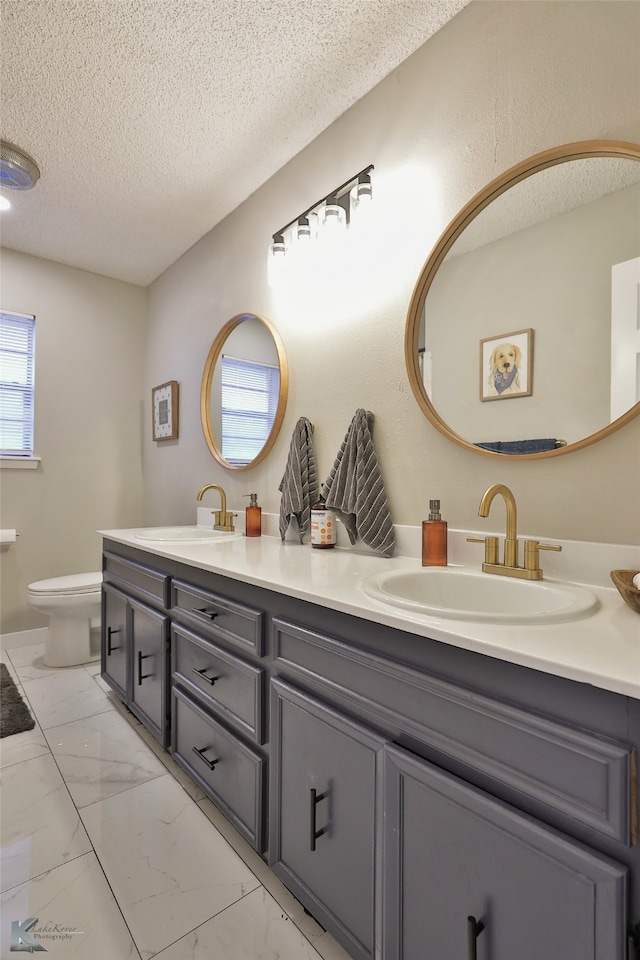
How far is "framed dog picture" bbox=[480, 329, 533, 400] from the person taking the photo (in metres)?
1.19

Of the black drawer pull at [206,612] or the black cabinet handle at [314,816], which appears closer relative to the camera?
the black cabinet handle at [314,816]

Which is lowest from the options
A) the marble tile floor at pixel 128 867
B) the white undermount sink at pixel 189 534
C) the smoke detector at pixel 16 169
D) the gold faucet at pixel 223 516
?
the marble tile floor at pixel 128 867

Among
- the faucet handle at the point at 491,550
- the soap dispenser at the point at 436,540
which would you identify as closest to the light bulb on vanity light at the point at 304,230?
the soap dispenser at the point at 436,540

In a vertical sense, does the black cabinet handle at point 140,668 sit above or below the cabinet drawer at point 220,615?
below

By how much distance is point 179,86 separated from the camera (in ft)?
5.38

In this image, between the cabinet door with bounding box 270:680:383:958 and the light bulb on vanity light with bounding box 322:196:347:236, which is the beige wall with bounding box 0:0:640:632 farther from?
the cabinet door with bounding box 270:680:383:958

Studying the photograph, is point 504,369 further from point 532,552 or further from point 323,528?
point 323,528

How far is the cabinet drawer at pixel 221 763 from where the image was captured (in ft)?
3.90

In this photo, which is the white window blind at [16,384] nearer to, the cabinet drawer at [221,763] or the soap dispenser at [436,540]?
the cabinet drawer at [221,763]

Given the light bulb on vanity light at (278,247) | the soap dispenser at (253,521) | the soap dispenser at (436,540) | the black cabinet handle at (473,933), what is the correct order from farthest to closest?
1. the soap dispenser at (253,521)
2. the light bulb on vanity light at (278,247)
3. the soap dispenser at (436,540)
4. the black cabinet handle at (473,933)

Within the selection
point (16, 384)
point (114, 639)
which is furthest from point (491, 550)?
point (16, 384)

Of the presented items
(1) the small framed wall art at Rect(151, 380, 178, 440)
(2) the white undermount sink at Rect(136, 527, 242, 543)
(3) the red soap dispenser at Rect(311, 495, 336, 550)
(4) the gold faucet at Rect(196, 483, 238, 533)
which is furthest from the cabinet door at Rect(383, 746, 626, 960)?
(1) the small framed wall art at Rect(151, 380, 178, 440)

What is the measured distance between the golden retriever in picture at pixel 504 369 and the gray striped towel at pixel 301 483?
769 millimetres

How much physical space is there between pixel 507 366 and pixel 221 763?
4.40 feet
